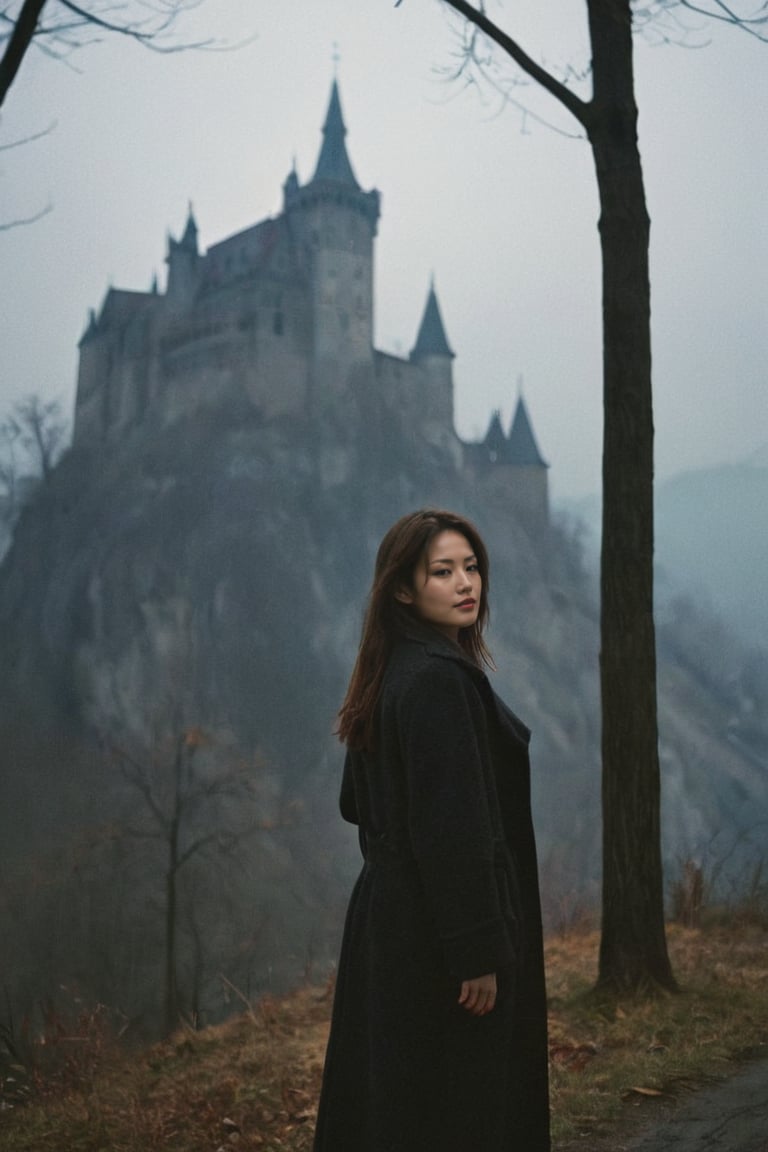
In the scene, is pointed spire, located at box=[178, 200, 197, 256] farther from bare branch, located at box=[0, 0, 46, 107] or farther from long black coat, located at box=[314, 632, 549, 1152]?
long black coat, located at box=[314, 632, 549, 1152]

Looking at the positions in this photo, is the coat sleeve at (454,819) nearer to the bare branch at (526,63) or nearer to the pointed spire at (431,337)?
the bare branch at (526,63)

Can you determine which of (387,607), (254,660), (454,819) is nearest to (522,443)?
(254,660)

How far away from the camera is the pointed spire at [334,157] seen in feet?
169

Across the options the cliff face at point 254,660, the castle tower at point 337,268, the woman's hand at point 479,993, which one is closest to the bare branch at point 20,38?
the woman's hand at point 479,993

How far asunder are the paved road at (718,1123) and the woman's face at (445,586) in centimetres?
174

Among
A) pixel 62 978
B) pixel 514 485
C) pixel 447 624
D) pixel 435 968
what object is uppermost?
pixel 514 485

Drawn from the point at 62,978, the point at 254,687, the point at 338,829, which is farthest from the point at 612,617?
the point at 254,687

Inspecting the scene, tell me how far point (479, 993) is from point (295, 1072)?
7.36 ft

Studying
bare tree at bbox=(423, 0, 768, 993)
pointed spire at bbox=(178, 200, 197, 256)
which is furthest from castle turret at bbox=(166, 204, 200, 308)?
bare tree at bbox=(423, 0, 768, 993)

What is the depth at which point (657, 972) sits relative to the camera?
4621mm

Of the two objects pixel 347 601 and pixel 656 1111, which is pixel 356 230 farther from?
pixel 656 1111

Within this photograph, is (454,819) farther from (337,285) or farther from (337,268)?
(337,268)

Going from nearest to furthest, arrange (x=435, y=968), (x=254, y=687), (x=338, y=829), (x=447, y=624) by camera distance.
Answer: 1. (x=435, y=968)
2. (x=447, y=624)
3. (x=338, y=829)
4. (x=254, y=687)

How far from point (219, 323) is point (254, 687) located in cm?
1824
